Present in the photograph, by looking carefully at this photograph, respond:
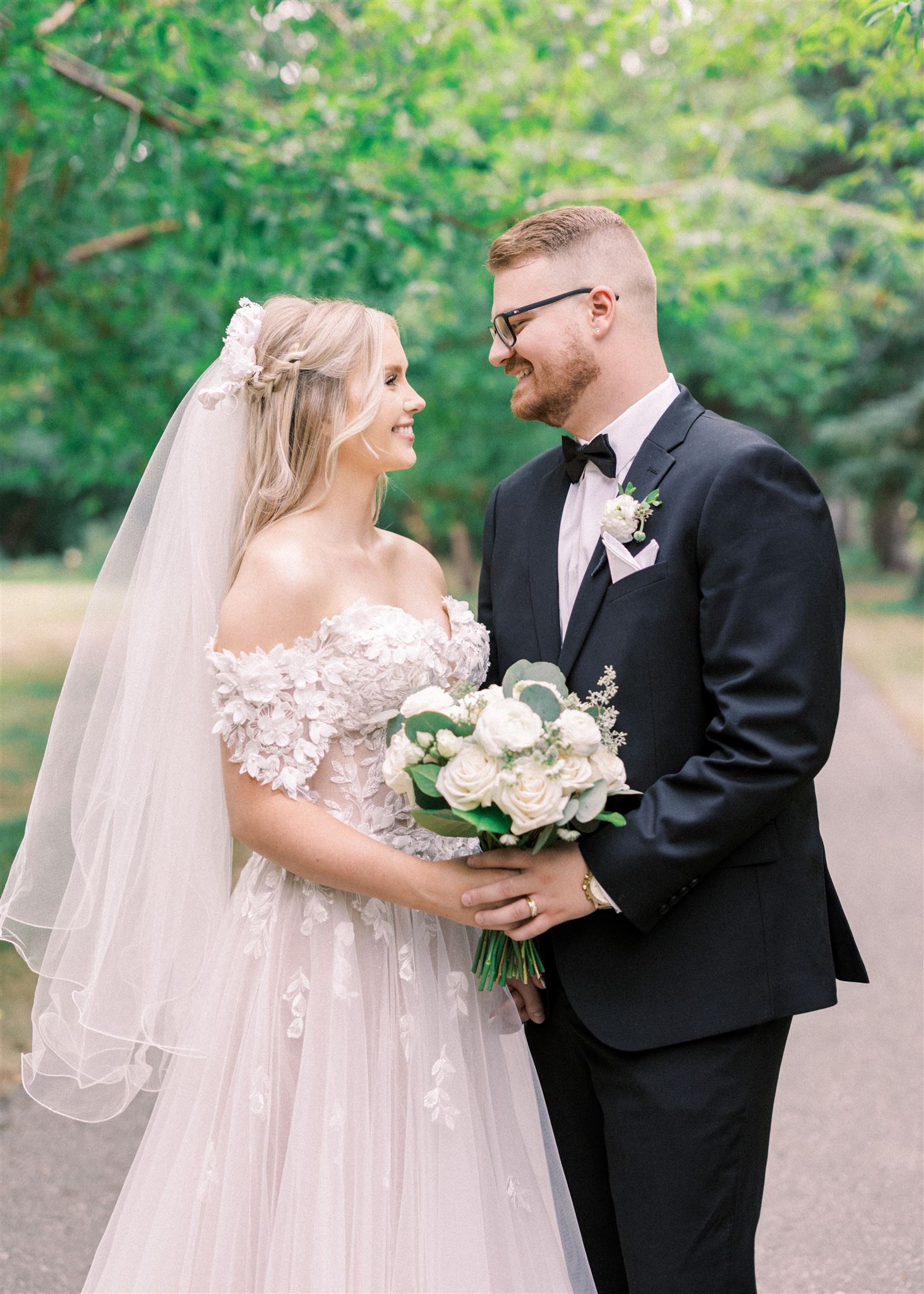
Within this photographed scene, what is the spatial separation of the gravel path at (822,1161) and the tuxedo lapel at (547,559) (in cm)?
234

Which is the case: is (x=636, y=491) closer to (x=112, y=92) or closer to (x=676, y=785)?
(x=676, y=785)

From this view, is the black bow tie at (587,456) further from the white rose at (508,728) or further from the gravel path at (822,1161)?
the gravel path at (822,1161)

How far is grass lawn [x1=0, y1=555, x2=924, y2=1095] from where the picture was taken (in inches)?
240

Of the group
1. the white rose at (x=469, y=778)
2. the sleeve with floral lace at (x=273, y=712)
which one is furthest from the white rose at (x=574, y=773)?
the sleeve with floral lace at (x=273, y=712)

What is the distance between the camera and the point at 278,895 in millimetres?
2729

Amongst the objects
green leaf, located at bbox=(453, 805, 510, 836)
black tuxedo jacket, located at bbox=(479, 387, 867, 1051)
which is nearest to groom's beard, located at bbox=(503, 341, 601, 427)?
black tuxedo jacket, located at bbox=(479, 387, 867, 1051)

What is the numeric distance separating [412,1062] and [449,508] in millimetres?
25284

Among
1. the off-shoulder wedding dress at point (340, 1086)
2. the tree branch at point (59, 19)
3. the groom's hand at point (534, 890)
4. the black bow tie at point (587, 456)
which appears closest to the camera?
the groom's hand at point (534, 890)

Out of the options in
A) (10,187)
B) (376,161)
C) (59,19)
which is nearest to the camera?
(59,19)

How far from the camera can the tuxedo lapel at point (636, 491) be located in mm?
2582

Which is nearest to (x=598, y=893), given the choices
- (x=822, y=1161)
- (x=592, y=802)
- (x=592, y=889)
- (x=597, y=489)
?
(x=592, y=889)

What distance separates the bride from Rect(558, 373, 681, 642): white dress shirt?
12.1 inches

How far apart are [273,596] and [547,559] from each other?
2.12ft

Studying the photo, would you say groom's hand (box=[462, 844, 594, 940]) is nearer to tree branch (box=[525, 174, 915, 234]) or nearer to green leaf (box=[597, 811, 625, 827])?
green leaf (box=[597, 811, 625, 827])
